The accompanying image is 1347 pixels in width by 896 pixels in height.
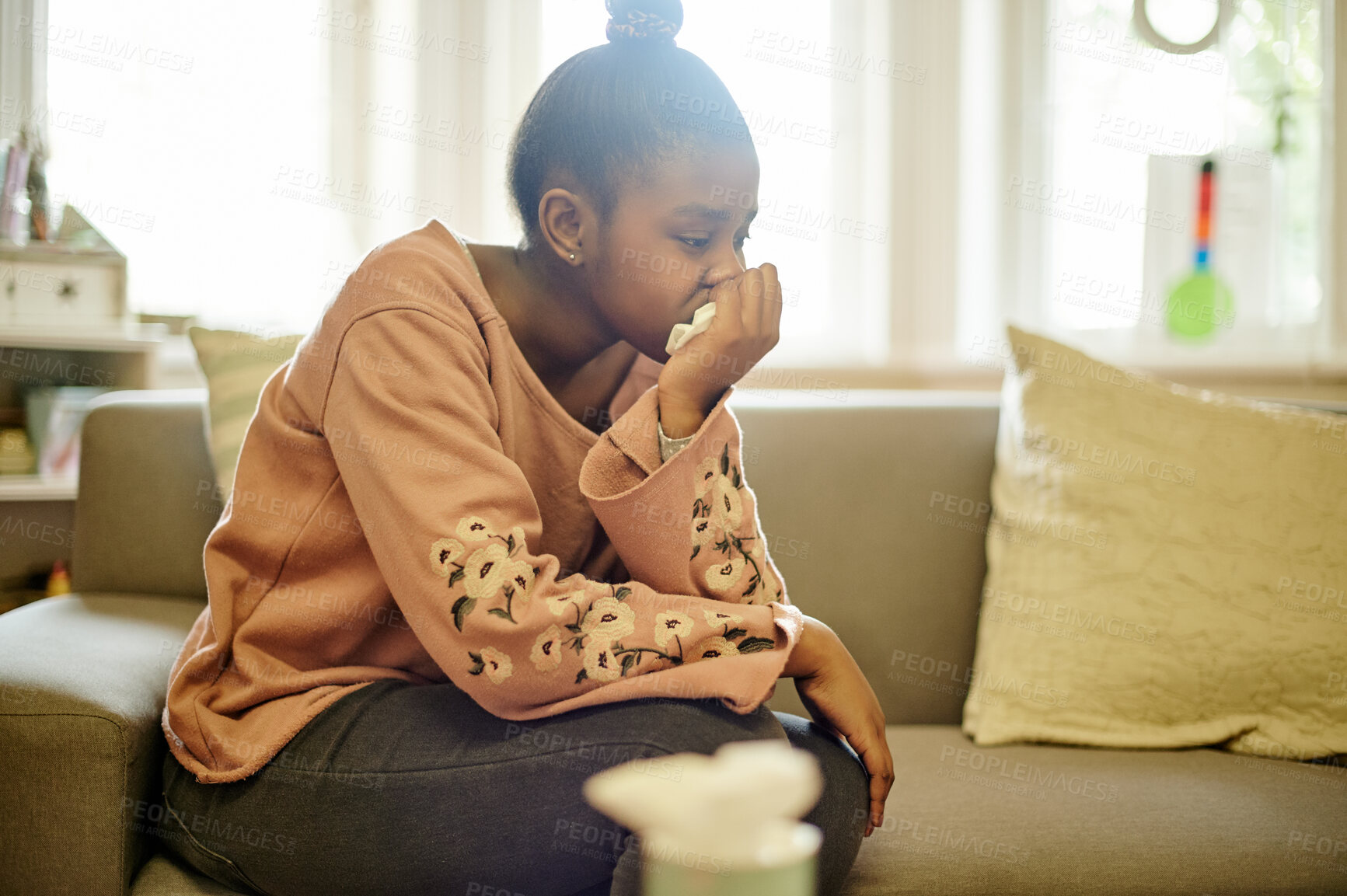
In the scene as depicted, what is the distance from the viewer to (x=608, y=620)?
79 cm

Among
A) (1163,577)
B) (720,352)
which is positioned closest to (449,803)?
(720,352)

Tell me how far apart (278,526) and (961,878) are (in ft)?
2.28

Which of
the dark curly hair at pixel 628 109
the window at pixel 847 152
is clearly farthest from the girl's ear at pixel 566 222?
the window at pixel 847 152

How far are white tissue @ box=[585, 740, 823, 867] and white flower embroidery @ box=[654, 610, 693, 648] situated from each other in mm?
533

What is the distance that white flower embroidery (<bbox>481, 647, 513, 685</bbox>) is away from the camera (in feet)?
2.47

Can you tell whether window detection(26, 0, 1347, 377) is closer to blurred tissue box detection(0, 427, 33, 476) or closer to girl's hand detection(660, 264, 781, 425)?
blurred tissue box detection(0, 427, 33, 476)

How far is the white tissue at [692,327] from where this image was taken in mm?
910

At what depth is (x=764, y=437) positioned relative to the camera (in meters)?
1.34

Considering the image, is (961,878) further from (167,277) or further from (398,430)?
(167,277)

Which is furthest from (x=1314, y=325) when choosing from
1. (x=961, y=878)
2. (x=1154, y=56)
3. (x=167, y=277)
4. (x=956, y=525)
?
(x=167, y=277)

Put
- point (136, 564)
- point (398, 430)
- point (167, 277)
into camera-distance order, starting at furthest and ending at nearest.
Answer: point (167, 277), point (136, 564), point (398, 430)

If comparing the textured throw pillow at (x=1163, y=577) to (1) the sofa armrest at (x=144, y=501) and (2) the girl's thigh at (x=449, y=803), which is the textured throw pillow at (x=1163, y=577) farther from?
(1) the sofa armrest at (x=144, y=501)

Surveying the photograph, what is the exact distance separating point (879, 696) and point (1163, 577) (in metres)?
0.38

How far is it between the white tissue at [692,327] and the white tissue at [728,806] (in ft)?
2.22
